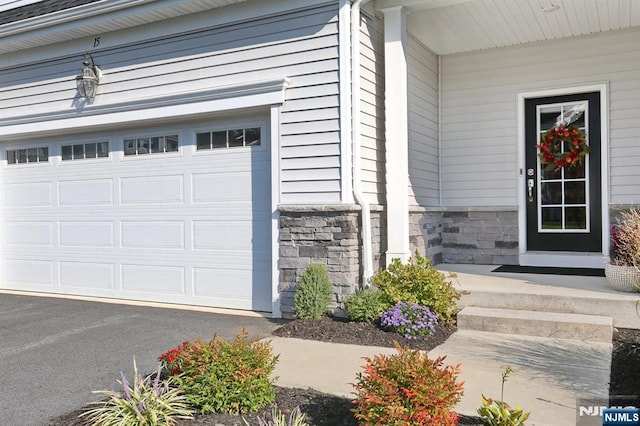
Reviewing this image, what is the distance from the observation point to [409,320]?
472 centimetres

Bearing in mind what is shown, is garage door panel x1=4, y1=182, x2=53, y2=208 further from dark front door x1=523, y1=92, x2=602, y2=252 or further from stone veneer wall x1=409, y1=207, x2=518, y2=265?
dark front door x1=523, y1=92, x2=602, y2=252

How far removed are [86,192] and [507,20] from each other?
5753mm

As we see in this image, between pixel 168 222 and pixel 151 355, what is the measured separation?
8.25 ft

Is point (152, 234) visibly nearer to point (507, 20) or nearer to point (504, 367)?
point (504, 367)

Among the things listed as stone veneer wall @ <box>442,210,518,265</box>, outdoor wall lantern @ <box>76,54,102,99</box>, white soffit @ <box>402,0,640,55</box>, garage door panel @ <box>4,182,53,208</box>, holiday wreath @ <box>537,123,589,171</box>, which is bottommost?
stone veneer wall @ <box>442,210,518,265</box>

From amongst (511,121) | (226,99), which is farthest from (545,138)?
(226,99)

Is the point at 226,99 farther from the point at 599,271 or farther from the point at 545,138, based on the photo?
the point at 599,271

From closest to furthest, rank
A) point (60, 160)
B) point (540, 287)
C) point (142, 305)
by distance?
point (540, 287) → point (142, 305) → point (60, 160)

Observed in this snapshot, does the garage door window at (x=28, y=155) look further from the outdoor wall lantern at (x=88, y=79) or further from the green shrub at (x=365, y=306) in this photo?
the green shrub at (x=365, y=306)

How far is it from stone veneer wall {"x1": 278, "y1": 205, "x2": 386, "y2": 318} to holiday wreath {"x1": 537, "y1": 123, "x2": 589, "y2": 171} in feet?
8.09

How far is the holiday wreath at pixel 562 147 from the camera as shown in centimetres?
664

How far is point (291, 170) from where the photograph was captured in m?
5.76

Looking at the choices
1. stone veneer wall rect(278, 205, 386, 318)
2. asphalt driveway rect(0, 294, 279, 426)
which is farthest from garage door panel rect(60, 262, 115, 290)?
stone veneer wall rect(278, 205, 386, 318)
